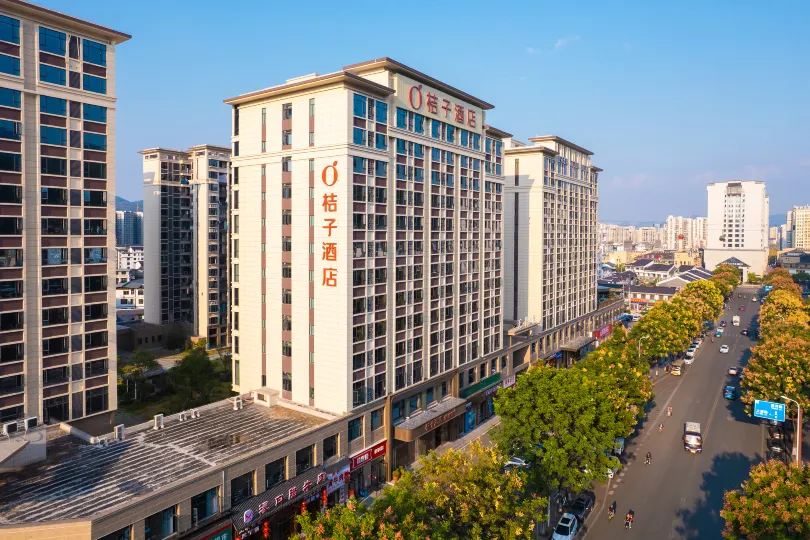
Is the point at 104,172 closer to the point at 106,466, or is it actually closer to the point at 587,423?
the point at 106,466

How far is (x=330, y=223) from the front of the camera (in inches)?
1594

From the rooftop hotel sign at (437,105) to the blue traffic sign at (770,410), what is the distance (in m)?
35.2

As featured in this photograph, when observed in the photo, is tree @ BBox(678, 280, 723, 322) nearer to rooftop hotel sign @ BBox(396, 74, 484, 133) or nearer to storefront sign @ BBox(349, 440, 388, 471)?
rooftop hotel sign @ BBox(396, 74, 484, 133)

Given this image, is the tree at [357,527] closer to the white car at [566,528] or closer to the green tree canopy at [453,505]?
the green tree canopy at [453,505]

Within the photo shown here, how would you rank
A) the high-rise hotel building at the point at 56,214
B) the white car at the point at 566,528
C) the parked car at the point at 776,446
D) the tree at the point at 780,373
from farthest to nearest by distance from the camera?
the parked car at the point at 776,446 < the tree at the point at 780,373 < the high-rise hotel building at the point at 56,214 < the white car at the point at 566,528

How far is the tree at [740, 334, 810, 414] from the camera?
4791cm

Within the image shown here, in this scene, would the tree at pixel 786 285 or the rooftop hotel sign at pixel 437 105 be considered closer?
the rooftop hotel sign at pixel 437 105

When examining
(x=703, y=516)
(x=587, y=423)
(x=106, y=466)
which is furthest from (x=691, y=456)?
(x=106, y=466)

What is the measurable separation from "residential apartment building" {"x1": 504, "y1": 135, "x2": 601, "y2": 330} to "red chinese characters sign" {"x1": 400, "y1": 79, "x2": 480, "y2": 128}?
20277 millimetres

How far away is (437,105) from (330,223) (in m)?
16.6

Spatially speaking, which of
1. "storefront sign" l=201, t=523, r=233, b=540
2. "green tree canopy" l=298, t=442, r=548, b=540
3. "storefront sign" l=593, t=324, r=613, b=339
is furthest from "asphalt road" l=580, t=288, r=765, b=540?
"storefront sign" l=201, t=523, r=233, b=540

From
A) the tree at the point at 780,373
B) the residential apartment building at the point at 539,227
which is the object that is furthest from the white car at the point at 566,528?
the residential apartment building at the point at 539,227

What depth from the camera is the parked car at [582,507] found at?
37781 millimetres

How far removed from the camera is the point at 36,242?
36.2 metres
